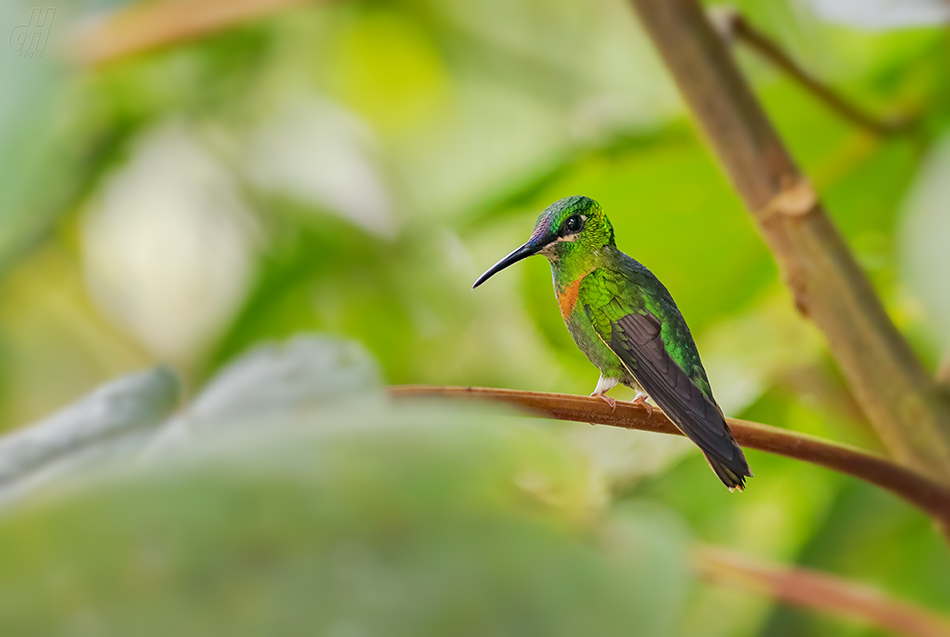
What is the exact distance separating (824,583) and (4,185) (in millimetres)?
392

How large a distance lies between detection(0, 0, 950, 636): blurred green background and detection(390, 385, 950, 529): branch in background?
0.02 m

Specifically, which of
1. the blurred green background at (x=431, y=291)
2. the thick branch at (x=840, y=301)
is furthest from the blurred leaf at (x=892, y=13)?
the thick branch at (x=840, y=301)

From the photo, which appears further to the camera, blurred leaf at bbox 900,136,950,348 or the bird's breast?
blurred leaf at bbox 900,136,950,348

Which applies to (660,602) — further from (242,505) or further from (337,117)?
(337,117)

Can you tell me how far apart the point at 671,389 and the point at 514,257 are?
0.04 meters

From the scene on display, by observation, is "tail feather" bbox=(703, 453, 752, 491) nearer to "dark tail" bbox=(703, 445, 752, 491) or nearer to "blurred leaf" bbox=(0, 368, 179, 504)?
"dark tail" bbox=(703, 445, 752, 491)

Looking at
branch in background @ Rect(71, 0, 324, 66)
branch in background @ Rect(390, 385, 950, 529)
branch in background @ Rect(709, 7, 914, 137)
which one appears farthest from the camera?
branch in background @ Rect(71, 0, 324, 66)

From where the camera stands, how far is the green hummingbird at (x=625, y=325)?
0.17m

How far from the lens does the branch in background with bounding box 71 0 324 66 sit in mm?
568

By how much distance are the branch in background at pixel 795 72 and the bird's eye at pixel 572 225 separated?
0.13 meters

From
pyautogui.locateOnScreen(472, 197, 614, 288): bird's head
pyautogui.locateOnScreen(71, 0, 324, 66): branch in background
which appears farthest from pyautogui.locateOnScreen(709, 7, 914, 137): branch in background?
pyautogui.locateOnScreen(71, 0, 324, 66): branch in background

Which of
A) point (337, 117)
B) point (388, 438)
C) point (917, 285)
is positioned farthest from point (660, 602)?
point (337, 117)

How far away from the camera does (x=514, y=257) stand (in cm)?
19

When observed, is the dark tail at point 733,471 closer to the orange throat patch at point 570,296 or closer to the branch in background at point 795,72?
the orange throat patch at point 570,296
